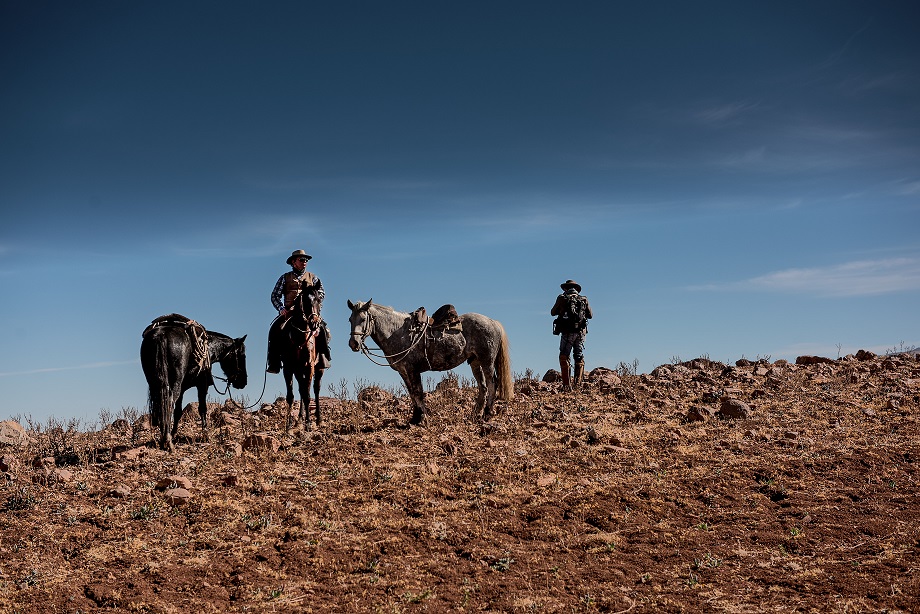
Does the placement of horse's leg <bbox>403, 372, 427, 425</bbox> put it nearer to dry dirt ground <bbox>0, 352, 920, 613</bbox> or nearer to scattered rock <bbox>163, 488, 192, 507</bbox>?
dry dirt ground <bbox>0, 352, 920, 613</bbox>

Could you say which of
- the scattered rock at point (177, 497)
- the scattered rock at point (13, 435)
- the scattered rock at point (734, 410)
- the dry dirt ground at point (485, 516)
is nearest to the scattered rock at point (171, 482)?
the dry dirt ground at point (485, 516)

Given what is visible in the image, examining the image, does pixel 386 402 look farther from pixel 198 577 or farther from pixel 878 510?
pixel 878 510

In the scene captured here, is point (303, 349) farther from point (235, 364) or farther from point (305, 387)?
point (235, 364)

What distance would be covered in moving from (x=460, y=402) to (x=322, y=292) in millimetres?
3801

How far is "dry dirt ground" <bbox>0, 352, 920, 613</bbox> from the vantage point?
5.77 meters

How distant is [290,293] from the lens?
11953 mm

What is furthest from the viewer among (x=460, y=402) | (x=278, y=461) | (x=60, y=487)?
(x=460, y=402)

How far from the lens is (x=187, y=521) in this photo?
288 inches

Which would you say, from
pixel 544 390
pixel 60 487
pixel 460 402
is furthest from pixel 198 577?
pixel 544 390

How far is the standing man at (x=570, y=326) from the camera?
1506 cm

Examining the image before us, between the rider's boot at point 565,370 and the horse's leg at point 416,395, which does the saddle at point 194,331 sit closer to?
the horse's leg at point 416,395

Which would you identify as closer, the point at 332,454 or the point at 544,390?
the point at 332,454

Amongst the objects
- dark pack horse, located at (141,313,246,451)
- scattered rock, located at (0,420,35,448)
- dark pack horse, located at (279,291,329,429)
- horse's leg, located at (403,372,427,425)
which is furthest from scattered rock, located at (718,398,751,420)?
scattered rock, located at (0,420,35,448)

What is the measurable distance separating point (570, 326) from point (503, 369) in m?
3.15
